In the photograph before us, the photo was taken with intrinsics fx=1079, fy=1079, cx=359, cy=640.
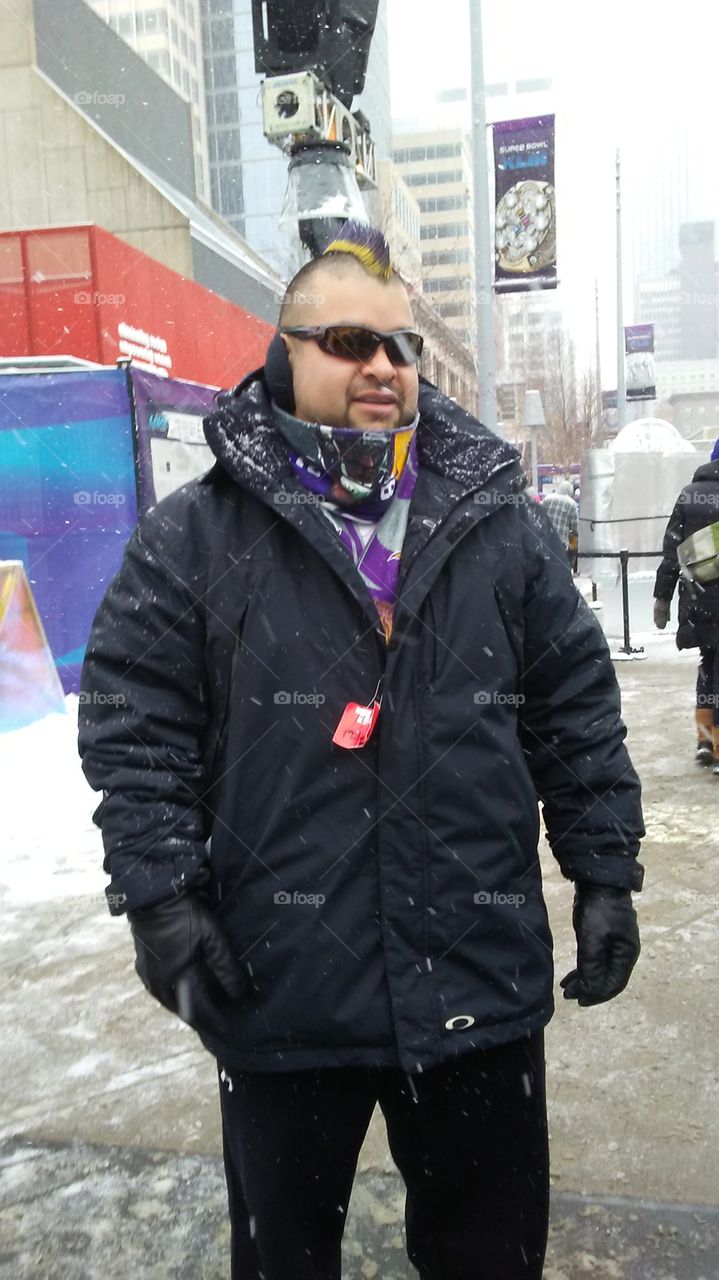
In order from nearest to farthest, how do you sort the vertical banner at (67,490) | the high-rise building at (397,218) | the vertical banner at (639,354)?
1. the vertical banner at (67,490)
2. the vertical banner at (639,354)
3. the high-rise building at (397,218)

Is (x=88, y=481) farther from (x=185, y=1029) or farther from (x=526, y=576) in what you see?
(x=526, y=576)

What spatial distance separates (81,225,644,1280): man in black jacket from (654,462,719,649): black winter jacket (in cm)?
505

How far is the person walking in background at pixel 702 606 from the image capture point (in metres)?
6.74

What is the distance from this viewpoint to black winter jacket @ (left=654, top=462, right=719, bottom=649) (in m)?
6.72

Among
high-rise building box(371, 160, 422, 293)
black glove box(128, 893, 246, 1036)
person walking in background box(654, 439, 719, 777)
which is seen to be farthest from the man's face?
high-rise building box(371, 160, 422, 293)

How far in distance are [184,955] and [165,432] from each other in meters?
8.39

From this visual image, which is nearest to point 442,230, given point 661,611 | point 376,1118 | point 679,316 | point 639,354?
point 679,316

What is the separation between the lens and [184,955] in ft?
5.85

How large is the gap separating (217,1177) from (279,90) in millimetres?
4698

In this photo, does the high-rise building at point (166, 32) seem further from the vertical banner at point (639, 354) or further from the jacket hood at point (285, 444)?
the jacket hood at point (285, 444)

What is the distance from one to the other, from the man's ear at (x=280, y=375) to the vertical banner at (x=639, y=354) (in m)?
32.6

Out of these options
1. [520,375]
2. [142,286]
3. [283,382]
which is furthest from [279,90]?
[520,375]

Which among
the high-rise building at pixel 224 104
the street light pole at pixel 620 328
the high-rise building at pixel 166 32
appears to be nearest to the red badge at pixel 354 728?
the street light pole at pixel 620 328

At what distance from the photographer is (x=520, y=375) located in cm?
6900
